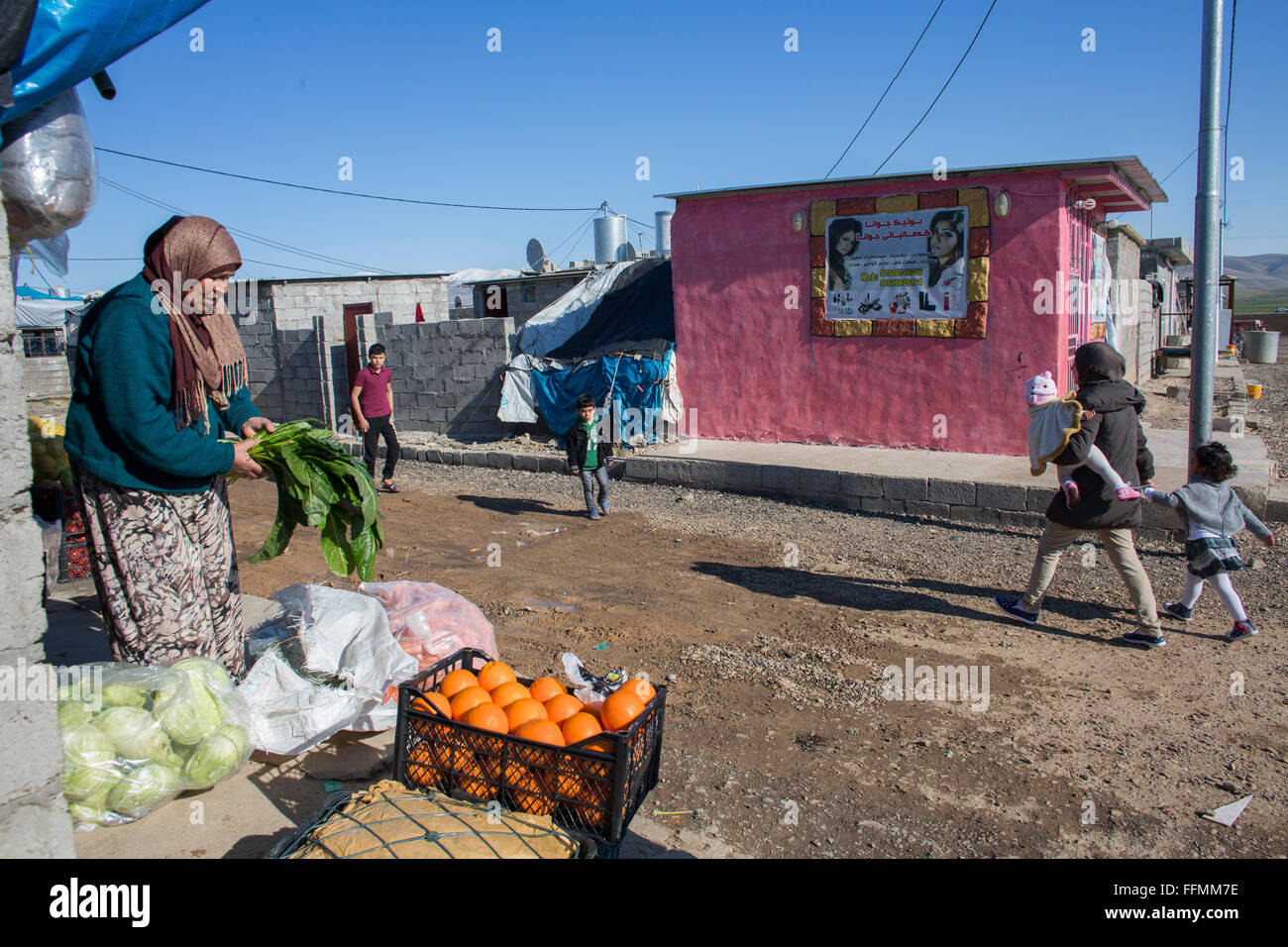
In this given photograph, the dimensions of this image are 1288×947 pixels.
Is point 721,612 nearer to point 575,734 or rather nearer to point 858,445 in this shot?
point 575,734

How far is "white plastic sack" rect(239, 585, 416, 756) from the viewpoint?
131 inches

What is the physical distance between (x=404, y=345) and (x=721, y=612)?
1038cm

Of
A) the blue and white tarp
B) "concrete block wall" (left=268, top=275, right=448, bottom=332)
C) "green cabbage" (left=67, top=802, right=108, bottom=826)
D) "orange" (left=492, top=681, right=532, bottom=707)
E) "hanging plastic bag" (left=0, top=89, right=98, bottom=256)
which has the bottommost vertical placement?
"green cabbage" (left=67, top=802, right=108, bottom=826)

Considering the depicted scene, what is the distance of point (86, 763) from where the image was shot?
109 inches

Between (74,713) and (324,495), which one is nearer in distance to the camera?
(74,713)

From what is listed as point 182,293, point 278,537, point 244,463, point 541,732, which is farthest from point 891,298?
point 541,732

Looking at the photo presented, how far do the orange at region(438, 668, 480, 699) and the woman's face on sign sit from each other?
8.74 metres

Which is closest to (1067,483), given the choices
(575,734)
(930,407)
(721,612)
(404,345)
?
(721,612)

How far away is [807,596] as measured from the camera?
6430 millimetres

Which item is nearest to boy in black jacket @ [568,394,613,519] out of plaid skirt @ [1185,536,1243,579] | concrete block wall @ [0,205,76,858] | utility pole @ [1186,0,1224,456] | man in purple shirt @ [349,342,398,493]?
man in purple shirt @ [349,342,398,493]

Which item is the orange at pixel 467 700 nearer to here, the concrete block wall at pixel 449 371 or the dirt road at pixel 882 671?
the dirt road at pixel 882 671

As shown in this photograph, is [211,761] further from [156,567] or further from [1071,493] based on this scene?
[1071,493]

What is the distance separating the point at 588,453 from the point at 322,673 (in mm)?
5605

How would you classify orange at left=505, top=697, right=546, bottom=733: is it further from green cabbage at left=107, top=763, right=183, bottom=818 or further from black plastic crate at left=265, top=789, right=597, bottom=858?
green cabbage at left=107, top=763, right=183, bottom=818
